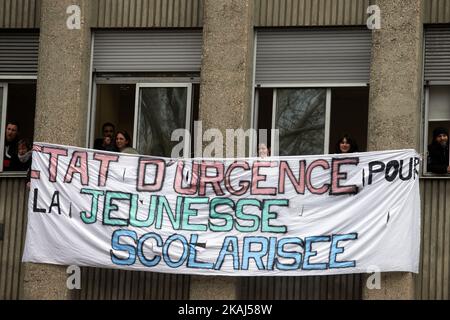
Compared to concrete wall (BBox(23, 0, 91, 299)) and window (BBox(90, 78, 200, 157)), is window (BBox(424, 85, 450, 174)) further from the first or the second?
concrete wall (BBox(23, 0, 91, 299))

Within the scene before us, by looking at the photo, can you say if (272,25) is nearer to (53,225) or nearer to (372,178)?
(372,178)

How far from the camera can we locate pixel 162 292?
958 inches

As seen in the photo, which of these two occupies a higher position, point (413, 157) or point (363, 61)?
point (363, 61)

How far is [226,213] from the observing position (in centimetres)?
2367

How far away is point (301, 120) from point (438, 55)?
2627mm

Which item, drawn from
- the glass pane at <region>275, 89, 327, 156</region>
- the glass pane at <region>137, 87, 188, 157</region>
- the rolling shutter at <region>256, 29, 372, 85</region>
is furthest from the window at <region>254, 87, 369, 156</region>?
the glass pane at <region>137, 87, 188, 157</region>

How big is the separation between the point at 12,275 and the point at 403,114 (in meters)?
7.48

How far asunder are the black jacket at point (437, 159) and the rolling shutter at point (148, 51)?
4428 mm

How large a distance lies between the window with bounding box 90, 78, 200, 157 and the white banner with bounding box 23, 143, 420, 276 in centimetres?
99

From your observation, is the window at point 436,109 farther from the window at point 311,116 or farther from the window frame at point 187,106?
the window frame at point 187,106

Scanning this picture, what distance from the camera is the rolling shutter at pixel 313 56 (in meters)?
24.3
